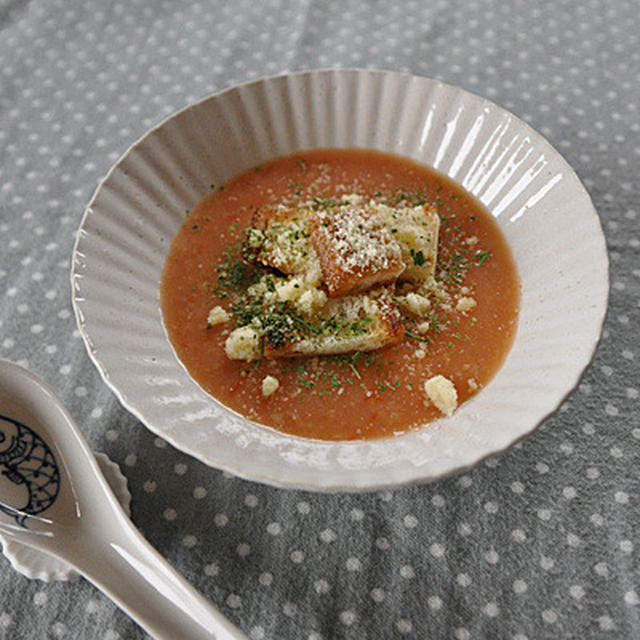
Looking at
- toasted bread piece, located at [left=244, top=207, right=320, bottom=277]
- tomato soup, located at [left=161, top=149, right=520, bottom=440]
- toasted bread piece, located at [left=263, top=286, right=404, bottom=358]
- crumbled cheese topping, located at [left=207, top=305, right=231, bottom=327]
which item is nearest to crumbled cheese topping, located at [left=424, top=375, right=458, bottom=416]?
tomato soup, located at [left=161, top=149, right=520, bottom=440]

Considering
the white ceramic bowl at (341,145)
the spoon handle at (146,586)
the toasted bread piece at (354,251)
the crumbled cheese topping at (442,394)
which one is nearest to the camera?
the spoon handle at (146,586)

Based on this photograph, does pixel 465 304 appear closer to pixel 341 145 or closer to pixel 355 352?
pixel 355 352

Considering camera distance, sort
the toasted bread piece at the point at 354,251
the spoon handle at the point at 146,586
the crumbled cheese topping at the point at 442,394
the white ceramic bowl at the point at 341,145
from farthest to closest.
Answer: the toasted bread piece at the point at 354,251 < the crumbled cheese topping at the point at 442,394 < the white ceramic bowl at the point at 341,145 < the spoon handle at the point at 146,586

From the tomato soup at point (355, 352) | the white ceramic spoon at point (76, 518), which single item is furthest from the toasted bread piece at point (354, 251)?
the white ceramic spoon at point (76, 518)

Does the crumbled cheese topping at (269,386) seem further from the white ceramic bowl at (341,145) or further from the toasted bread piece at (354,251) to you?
the toasted bread piece at (354,251)

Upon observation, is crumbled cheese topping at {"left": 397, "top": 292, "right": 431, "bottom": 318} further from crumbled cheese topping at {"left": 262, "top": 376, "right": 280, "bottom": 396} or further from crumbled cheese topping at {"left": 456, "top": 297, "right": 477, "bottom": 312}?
crumbled cheese topping at {"left": 262, "top": 376, "right": 280, "bottom": 396}

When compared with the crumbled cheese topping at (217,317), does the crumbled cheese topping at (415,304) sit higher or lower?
lower

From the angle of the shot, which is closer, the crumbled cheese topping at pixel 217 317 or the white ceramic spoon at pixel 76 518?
the white ceramic spoon at pixel 76 518
